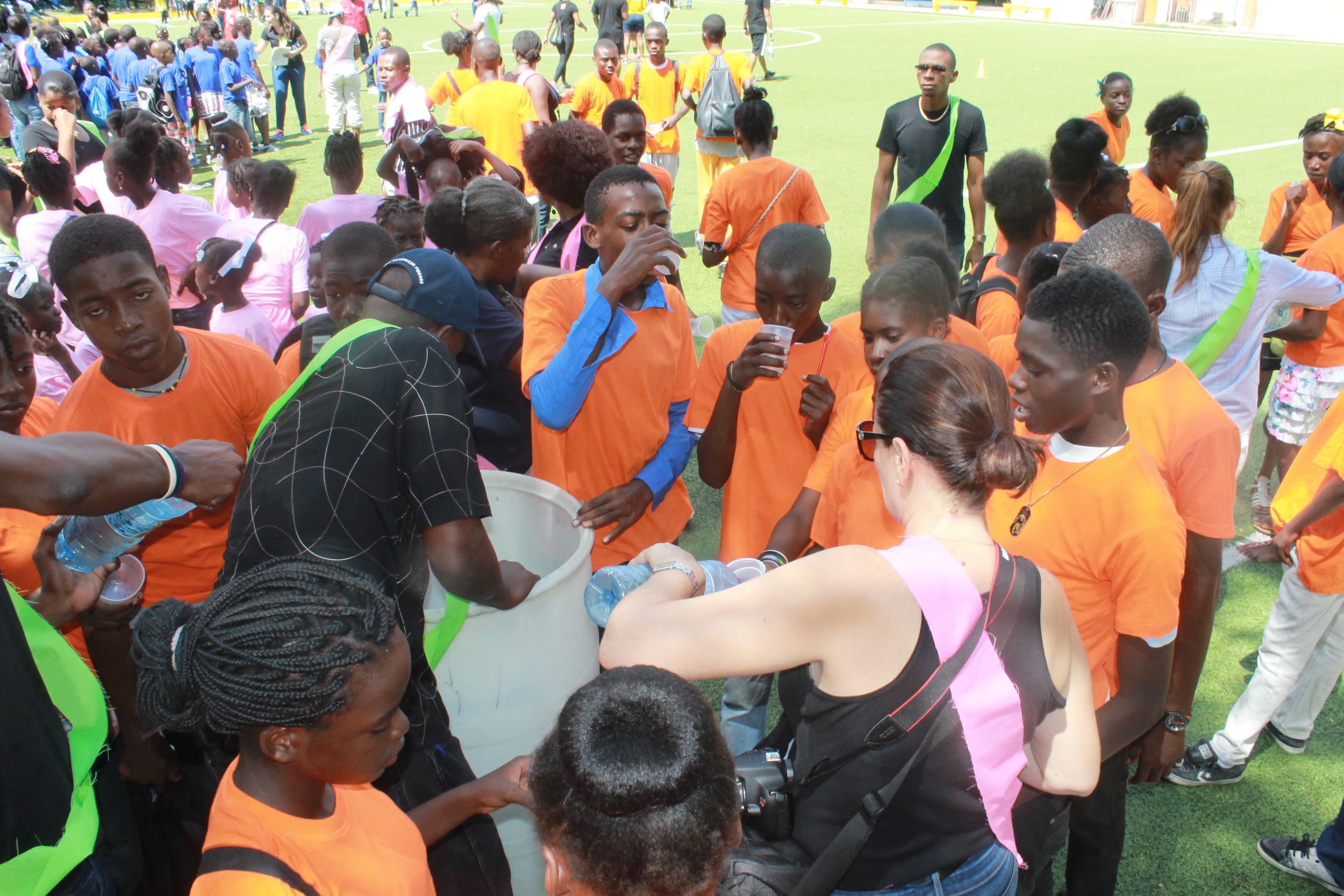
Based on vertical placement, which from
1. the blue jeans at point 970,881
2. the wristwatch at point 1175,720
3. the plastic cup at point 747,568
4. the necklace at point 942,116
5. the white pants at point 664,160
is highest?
the necklace at point 942,116

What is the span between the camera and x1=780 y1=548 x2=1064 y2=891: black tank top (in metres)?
1.55

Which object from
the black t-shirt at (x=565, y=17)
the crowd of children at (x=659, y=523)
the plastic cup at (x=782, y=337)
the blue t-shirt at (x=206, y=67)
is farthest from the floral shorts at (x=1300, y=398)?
the black t-shirt at (x=565, y=17)

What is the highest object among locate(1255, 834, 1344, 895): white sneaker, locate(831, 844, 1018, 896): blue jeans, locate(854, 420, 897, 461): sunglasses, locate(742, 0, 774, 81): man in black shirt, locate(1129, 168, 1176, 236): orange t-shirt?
locate(742, 0, 774, 81): man in black shirt

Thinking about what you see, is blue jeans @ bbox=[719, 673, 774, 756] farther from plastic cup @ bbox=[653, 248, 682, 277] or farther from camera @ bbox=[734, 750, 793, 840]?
plastic cup @ bbox=[653, 248, 682, 277]

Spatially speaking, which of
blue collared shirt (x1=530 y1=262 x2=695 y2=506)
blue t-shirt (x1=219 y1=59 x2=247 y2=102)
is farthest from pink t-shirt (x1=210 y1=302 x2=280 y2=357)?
blue t-shirt (x1=219 y1=59 x2=247 y2=102)

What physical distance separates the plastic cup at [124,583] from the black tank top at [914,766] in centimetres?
178

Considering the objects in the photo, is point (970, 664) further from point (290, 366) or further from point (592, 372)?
point (290, 366)

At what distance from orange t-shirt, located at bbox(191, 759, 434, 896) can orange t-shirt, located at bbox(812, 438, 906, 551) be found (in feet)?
4.18

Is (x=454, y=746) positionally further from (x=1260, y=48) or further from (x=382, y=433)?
(x=1260, y=48)

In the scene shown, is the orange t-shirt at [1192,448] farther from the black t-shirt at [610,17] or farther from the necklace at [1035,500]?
the black t-shirt at [610,17]

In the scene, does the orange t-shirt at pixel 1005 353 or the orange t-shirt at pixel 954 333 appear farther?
the orange t-shirt at pixel 1005 353

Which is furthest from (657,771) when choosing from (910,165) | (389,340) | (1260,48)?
(1260,48)

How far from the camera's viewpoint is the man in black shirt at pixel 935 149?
21.3ft

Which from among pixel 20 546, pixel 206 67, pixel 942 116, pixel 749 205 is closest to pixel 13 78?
pixel 206 67
